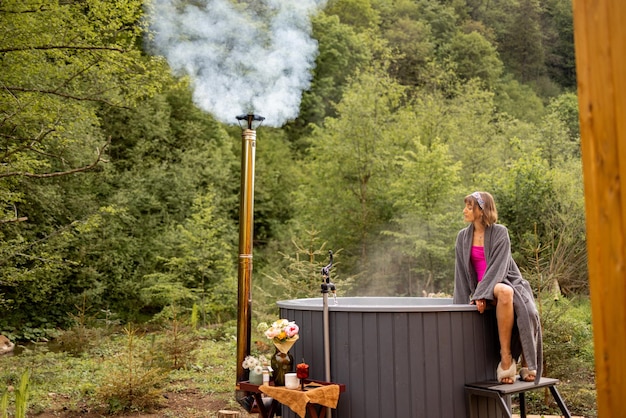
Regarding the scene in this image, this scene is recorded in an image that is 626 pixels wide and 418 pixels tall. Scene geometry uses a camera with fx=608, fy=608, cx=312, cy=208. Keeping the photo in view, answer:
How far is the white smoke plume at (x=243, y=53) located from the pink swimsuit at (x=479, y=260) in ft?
7.67

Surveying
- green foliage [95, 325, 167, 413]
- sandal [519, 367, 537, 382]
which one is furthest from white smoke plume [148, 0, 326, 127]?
sandal [519, 367, 537, 382]

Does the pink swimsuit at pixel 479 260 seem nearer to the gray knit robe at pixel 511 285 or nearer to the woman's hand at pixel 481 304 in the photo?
the gray knit robe at pixel 511 285

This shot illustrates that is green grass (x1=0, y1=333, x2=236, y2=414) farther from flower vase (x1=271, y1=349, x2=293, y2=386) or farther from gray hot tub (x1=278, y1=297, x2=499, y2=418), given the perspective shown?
gray hot tub (x1=278, y1=297, x2=499, y2=418)

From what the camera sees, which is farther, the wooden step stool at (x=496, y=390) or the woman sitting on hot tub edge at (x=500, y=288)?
the woman sitting on hot tub edge at (x=500, y=288)

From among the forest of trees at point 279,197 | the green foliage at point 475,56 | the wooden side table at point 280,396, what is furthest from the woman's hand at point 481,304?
the green foliage at point 475,56

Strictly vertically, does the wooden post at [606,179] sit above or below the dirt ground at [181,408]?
above

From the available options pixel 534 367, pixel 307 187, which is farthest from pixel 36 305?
pixel 534 367

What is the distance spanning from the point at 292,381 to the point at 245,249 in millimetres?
1337

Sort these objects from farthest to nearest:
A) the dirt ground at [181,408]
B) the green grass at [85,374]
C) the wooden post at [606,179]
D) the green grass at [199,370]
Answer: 1. the green grass at [85,374]
2. the green grass at [199,370]
3. the dirt ground at [181,408]
4. the wooden post at [606,179]

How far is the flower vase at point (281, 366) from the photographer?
12.6 feet

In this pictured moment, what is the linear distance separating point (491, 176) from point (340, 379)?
9.74 m

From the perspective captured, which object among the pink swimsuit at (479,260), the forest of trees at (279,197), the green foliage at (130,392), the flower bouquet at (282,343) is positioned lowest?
the green foliage at (130,392)

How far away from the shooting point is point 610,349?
1589 mm

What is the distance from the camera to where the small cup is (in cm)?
367
